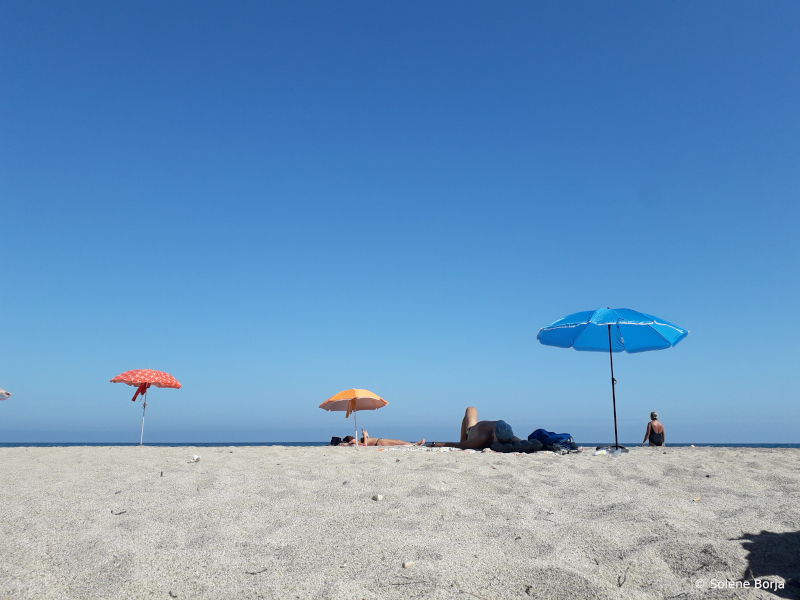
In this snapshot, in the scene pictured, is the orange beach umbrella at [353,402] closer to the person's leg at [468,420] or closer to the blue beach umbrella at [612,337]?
the person's leg at [468,420]

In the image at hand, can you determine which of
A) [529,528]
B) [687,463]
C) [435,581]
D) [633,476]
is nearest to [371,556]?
[435,581]

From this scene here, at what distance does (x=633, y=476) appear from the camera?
214 inches

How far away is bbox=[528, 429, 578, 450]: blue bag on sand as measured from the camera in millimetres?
9398

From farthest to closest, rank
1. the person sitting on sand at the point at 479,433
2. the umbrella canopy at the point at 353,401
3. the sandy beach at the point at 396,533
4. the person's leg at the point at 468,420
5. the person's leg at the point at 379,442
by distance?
1. the umbrella canopy at the point at 353,401
2. the person's leg at the point at 379,442
3. the person's leg at the point at 468,420
4. the person sitting on sand at the point at 479,433
5. the sandy beach at the point at 396,533

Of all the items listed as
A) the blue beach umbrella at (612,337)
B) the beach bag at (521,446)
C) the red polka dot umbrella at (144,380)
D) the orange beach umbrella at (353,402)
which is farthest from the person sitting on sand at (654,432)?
the red polka dot umbrella at (144,380)

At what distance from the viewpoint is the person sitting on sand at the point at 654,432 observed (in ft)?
36.6

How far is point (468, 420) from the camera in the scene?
37.8ft

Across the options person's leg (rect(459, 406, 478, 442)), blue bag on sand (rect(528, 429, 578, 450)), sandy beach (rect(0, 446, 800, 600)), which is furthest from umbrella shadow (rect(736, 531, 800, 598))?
person's leg (rect(459, 406, 478, 442))

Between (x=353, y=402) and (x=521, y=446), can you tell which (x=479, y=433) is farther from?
(x=353, y=402)

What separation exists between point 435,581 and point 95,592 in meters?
1.71

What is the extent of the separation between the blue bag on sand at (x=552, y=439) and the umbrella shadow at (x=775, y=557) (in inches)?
252

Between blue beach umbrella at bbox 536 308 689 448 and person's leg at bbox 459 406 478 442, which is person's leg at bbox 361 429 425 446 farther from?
blue beach umbrella at bbox 536 308 689 448

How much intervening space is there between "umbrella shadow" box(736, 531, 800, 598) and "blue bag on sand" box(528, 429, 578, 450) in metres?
6.39

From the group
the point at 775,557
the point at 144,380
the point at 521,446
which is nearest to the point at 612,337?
the point at 521,446
